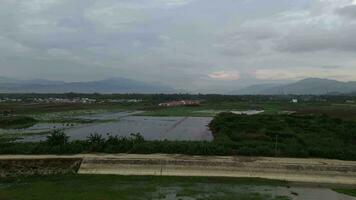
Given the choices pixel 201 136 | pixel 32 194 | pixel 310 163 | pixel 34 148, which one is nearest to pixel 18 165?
pixel 34 148

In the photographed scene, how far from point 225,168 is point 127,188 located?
5412 mm

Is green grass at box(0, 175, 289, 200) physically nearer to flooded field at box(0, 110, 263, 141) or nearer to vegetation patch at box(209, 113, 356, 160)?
vegetation patch at box(209, 113, 356, 160)

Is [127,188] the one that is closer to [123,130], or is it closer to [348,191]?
[348,191]

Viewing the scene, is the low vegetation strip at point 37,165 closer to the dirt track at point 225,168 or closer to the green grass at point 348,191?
the dirt track at point 225,168

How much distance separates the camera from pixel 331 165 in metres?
20.2

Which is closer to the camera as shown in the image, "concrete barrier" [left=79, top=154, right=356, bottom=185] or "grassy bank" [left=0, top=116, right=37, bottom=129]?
"concrete barrier" [left=79, top=154, right=356, bottom=185]

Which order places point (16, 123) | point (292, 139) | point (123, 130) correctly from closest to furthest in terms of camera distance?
1. point (292, 139)
2. point (123, 130)
3. point (16, 123)

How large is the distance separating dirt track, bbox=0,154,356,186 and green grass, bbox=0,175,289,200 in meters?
0.93

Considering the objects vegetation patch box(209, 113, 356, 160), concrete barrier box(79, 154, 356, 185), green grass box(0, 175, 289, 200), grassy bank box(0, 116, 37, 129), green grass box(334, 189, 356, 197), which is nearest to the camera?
green grass box(0, 175, 289, 200)

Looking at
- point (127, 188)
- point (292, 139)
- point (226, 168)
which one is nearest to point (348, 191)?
point (226, 168)

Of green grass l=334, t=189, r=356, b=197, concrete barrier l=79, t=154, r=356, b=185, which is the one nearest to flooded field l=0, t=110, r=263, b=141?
concrete barrier l=79, t=154, r=356, b=185

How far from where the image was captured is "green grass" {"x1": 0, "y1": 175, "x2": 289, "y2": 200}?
1541cm

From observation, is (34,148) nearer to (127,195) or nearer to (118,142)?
(118,142)

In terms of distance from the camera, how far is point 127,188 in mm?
16922
